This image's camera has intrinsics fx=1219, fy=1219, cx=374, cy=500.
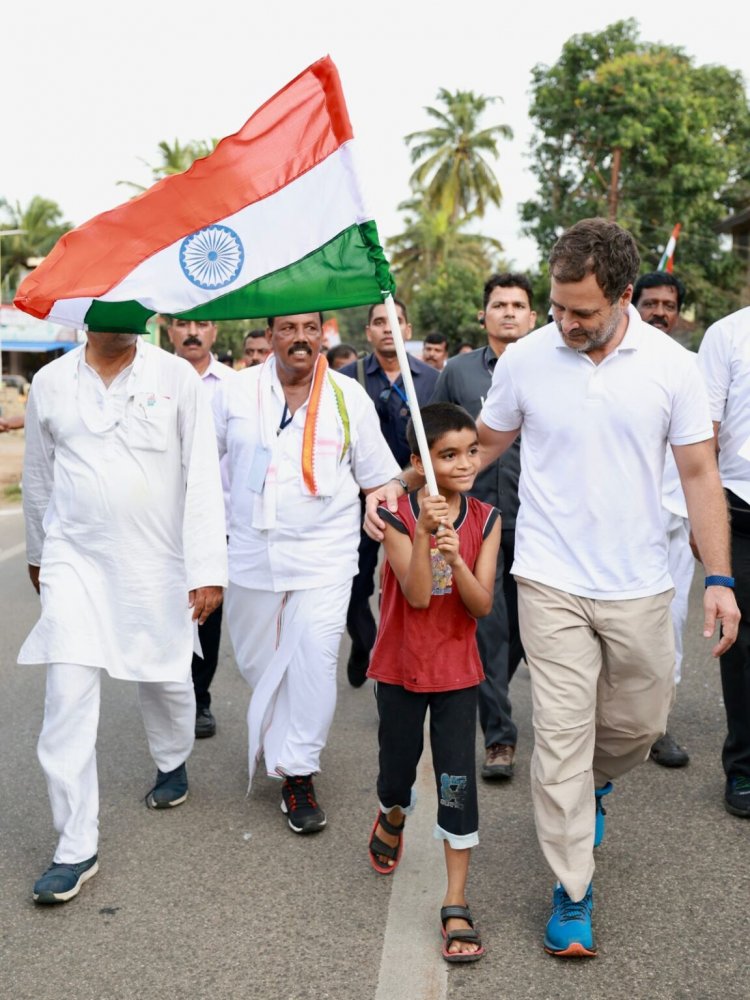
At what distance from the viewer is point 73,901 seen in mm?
4004

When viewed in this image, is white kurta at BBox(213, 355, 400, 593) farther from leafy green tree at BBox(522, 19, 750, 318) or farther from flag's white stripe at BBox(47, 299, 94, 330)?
leafy green tree at BBox(522, 19, 750, 318)

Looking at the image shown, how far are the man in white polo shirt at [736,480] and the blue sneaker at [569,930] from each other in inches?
51.7

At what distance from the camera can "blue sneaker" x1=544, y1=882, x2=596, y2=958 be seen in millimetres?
3564

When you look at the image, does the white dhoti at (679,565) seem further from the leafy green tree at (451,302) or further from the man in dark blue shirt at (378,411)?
the leafy green tree at (451,302)

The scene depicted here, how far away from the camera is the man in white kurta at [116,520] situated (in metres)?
4.37

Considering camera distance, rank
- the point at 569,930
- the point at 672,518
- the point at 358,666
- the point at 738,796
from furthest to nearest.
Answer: the point at 358,666 → the point at 672,518 → the point at 738,796 → the point at 569,930

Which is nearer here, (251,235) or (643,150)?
(251,235)

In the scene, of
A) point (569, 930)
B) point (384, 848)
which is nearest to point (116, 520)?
point (384, 848)

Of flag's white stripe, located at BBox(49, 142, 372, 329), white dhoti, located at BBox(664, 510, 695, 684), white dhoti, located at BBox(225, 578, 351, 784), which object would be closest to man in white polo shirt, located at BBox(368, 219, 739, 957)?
flag's white stripe, located at BBox(49, 142, 372, 329)

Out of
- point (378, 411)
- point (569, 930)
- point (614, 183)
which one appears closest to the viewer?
point (569, 930)

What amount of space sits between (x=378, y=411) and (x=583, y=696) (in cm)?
363

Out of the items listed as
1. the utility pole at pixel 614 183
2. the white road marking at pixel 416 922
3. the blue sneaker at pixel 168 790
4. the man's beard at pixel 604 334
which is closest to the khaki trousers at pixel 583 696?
the white road marking at pixel 416 922

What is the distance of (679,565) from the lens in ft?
19.4

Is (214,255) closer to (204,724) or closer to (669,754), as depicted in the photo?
(204,724)
